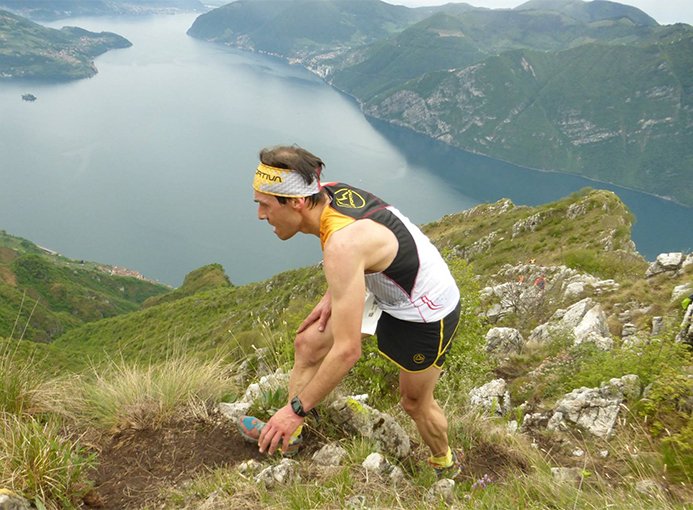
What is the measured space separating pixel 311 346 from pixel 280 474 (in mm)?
807

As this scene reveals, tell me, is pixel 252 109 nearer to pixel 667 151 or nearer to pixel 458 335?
pixel 667 151

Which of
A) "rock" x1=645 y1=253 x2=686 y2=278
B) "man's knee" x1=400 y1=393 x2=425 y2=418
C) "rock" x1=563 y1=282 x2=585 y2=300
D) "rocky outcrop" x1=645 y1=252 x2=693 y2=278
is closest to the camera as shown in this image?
"man's knee" x1=400 y1=393 x2=425 y2=418

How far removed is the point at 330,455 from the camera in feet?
10.1

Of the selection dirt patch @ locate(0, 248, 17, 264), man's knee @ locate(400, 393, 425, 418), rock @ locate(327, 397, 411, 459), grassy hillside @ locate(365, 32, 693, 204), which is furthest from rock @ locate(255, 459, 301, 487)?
grassy hillside @ locate(365, 32, 693, 204)

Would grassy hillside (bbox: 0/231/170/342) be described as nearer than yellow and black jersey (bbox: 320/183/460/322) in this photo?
No

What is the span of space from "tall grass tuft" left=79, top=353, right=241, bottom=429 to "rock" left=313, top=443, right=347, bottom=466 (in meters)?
1.00

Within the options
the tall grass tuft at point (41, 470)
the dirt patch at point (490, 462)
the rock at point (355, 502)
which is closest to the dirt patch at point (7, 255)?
the tall grass tuft at point (41, 470)

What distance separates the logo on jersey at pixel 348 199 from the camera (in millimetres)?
2480

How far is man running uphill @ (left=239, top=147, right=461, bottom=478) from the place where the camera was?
224 centimetres

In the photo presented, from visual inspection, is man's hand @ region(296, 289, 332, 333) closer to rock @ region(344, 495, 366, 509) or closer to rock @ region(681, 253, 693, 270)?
rock @ region(344, 495, 366, 509)

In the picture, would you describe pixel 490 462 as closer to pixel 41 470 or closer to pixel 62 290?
pixel 41 470

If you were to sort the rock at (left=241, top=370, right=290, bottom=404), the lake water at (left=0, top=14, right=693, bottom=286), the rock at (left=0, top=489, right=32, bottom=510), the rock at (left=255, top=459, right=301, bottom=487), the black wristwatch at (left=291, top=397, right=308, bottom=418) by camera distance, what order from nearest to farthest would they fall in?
1. the rock at (left=0, top=489, right=32, bottom=510)
2. the black wristwatch at (left=291, top=397, right=308, bottom=418)
3. the rock at (left=255, top=459, right=301, bottom=487)
4. the rock at (left=241, top=370, right=290, bottom=404)
5. the lake water at (left=0, top=14, right=693, bottom=286)

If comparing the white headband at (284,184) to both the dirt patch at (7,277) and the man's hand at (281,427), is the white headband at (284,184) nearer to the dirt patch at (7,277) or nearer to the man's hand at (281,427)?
the man's hand at (281,427)

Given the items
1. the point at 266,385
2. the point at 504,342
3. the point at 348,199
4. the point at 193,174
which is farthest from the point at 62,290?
the point at 348,199
